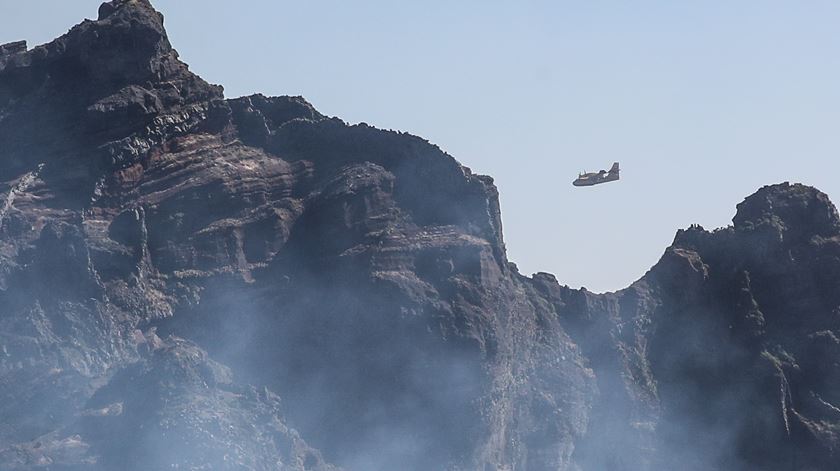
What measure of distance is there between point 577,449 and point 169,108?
3081 centimetres

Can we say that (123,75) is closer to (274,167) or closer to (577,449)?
(274,167)

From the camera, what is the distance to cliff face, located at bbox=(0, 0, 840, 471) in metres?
126

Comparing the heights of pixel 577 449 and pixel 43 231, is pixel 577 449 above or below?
below

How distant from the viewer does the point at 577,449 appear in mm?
138000

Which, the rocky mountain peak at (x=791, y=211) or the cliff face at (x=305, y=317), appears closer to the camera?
the cliff face at (x=305, y=317)

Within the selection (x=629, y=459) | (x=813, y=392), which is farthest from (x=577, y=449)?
(x=813, y=392)

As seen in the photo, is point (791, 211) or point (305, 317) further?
point (791, 211)

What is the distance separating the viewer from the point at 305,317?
134m

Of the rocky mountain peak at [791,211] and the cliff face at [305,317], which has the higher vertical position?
the rocky mountain peak at [791,211]

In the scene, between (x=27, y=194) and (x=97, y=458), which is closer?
(x=97, y=458)

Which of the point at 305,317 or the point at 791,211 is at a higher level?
the point at 791,211

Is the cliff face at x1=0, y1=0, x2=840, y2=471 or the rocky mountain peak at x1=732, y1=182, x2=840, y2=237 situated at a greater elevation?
the rocky mountain peak at x1=732, y1=182, x2=840, y2=237

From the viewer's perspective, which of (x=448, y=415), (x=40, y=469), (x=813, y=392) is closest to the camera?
(x=40, y=469)

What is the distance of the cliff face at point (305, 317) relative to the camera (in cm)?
12650
